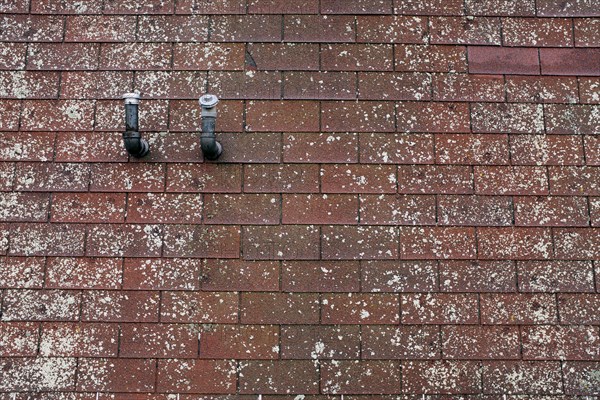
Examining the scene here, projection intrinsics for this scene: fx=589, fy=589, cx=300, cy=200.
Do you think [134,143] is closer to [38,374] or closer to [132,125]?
[132,125]

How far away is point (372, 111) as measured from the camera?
3.45 m

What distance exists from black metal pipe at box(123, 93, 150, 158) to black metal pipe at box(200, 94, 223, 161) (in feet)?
1.17

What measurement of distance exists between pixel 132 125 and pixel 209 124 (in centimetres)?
42

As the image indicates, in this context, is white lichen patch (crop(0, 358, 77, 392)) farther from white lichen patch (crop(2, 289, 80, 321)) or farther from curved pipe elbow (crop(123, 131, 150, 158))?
curved pipe elbow (crop(123, 131, 150, 158))

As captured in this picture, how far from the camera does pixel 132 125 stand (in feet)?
10.6

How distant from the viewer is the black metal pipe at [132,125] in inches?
127

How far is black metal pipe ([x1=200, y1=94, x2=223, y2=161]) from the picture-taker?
Answer: 3174mm

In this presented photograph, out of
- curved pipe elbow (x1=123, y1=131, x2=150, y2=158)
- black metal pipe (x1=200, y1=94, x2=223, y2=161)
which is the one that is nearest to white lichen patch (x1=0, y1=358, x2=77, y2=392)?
curved pipe elbow (x1=123, y1=131, x2=150, y2=158)

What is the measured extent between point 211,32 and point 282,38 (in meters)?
0.43

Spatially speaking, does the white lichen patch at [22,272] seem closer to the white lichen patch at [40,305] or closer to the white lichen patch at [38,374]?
the white lichen patch at [40,305]

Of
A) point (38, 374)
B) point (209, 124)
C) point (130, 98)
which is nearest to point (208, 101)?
point (209, 124)

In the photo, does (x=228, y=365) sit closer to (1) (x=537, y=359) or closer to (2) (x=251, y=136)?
(2) (x=251, y=136)

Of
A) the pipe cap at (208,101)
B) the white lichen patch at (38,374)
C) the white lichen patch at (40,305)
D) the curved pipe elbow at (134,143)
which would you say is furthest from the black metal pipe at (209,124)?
the white lichen patch at (38,374)

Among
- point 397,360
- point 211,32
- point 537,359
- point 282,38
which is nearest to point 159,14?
point 211,32
